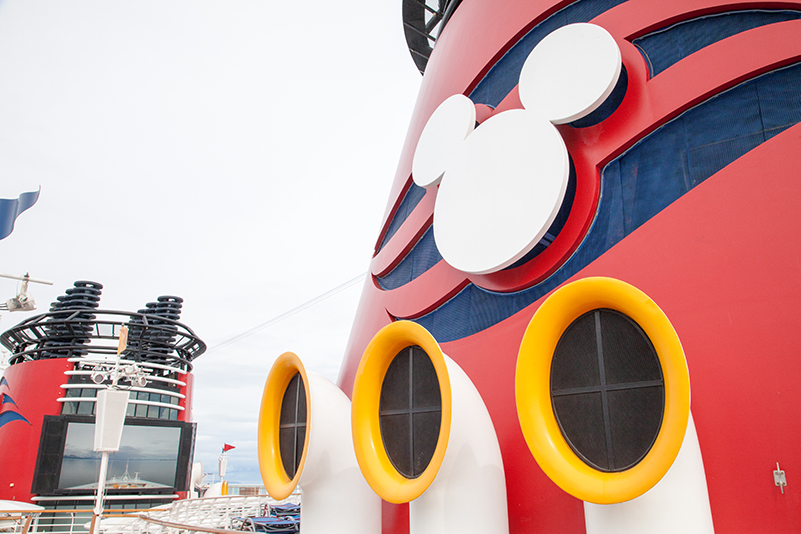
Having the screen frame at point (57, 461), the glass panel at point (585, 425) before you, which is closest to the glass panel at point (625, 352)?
the glass panel at point (585, 425)

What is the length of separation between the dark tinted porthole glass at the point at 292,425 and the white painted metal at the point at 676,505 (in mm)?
3657

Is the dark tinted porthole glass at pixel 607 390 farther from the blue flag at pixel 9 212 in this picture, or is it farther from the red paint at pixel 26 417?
the red paint at pixel 26 417

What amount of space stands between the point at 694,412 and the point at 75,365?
728 inches

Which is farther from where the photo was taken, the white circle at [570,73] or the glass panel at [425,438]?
the white circle at [570,73]

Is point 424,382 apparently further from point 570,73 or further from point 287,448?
point 570,73

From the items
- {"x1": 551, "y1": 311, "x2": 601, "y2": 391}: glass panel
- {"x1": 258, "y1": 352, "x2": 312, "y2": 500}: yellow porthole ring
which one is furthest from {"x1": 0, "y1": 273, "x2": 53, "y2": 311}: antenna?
{"x1": 551, "y1": 311, "x2": 601, "y2": 391}: glass panel

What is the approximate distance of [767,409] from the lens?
3637mm

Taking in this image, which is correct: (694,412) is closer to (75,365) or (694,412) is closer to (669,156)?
(669,156)

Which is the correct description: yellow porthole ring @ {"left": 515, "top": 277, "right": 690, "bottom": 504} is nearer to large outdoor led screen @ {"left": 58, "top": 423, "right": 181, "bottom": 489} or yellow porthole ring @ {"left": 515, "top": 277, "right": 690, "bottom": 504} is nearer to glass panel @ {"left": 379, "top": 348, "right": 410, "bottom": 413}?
glass panel @ {"left": 379, "top": 348, "right": 410, "bottom": 413}

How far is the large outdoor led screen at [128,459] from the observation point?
1552 cm

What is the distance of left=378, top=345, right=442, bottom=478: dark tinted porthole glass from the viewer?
4945 millimetres

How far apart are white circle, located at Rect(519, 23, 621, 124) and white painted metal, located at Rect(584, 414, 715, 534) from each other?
3.26 m

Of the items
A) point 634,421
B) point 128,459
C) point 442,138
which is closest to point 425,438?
point 634,421

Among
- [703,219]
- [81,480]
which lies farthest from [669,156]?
[81,480]
